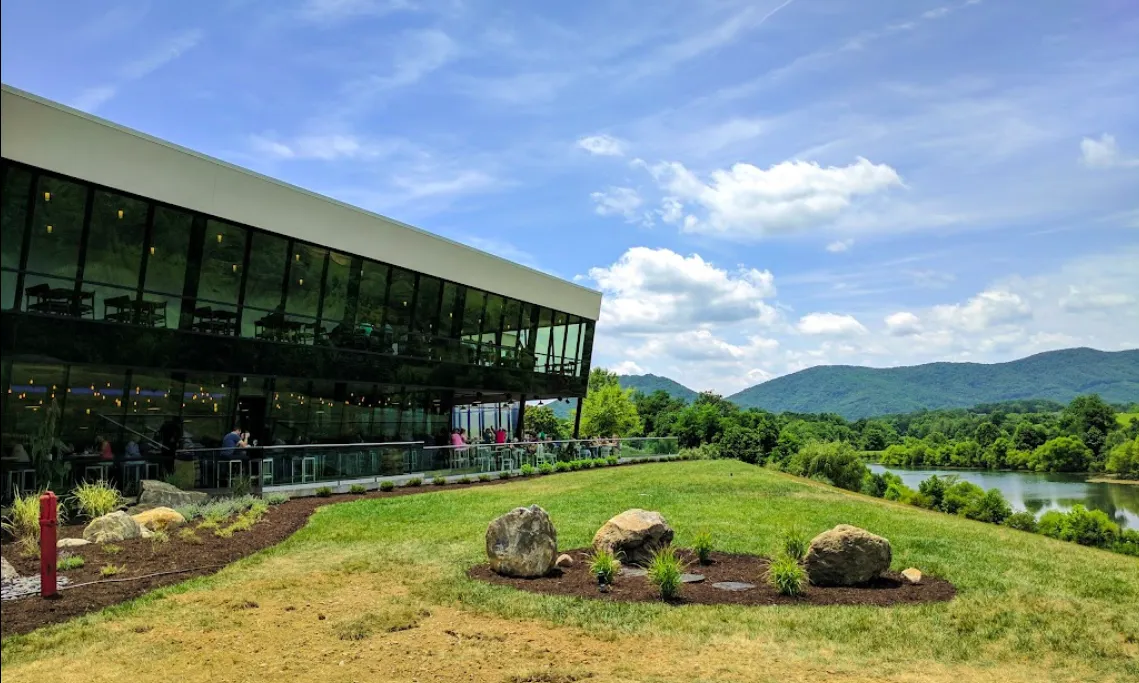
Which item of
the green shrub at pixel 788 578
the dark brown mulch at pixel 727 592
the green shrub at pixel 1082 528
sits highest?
the green shrub at pixel 788 578

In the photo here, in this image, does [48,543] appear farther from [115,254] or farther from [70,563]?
[115,254]

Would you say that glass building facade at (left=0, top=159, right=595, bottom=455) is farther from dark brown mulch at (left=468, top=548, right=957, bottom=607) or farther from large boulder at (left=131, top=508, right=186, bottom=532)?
dark brown mulch at (left=468, top=548, right=957, bottom=607)

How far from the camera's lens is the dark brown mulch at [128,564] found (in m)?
8.12

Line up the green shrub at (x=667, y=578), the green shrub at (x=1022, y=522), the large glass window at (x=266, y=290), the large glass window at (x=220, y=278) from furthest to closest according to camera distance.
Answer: the green shrub at (x=1022, y=522), the large glass window at (x=266, y=290), the large glass window at (x=220, y=278), the green shrub at (x=667, y=578)

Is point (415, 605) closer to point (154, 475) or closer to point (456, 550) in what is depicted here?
point (456, 550)

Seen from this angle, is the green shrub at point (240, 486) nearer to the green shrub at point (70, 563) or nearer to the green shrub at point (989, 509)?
the green shrub at point (70, 563)

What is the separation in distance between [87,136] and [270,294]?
6.31 metres

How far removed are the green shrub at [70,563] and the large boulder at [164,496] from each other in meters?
4.74

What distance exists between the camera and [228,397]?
21109 millimetres

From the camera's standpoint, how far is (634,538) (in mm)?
10875

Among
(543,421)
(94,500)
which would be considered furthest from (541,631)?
(543,421)

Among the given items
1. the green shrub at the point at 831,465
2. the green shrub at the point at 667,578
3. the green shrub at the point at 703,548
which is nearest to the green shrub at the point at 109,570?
the green shrub at the point at 667,578

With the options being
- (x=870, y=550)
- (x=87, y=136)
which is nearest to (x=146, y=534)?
(x=87, y=136)

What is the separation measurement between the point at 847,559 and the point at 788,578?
970 mm
